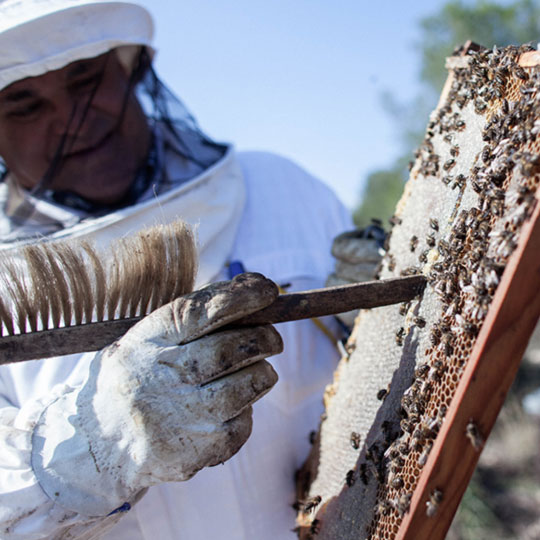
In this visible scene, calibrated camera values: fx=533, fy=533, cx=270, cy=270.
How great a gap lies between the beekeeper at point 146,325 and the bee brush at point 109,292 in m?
0.09

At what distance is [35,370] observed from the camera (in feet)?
7.59

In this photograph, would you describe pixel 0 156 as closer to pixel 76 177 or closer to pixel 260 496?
pixel 76 177

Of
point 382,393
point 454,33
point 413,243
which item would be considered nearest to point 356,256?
point 413,243

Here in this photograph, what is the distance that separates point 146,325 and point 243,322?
0.29m

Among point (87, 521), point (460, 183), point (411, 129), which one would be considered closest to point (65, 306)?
point (87, 521)

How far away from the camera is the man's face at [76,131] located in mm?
2736

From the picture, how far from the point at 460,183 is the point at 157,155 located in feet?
6.64

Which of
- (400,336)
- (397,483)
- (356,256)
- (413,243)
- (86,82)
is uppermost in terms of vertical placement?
(86,82)

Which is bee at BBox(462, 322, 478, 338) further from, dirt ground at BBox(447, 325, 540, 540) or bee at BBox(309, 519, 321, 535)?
dirt ground at BBox(447, 325, 540, 540)

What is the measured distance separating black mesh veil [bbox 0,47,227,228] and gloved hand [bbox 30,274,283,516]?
1405 mm

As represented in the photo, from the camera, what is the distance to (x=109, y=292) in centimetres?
170

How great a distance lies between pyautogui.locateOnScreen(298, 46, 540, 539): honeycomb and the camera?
1.34 metres

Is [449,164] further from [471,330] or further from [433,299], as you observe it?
[471,330]

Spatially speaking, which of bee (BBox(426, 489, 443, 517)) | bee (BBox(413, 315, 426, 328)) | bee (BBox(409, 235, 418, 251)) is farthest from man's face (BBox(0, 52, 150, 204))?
bee (BBox(426, 489, 443, 517))
